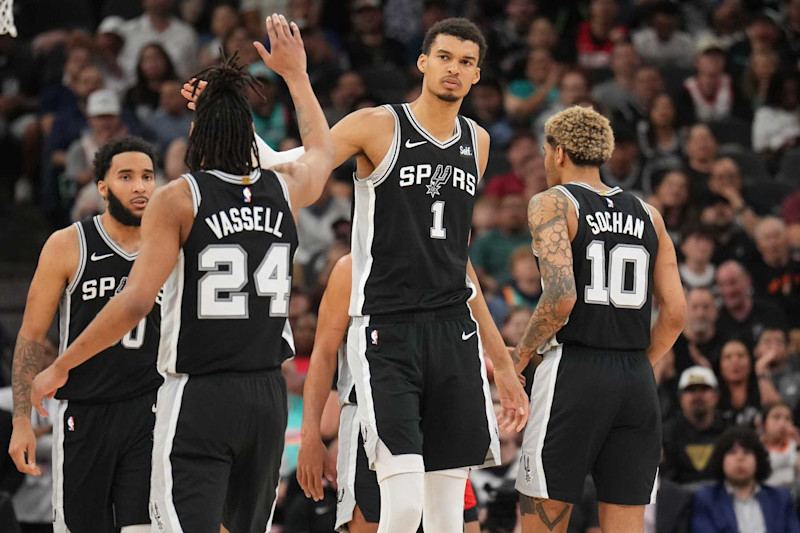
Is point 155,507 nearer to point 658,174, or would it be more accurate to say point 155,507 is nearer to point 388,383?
point 388,383

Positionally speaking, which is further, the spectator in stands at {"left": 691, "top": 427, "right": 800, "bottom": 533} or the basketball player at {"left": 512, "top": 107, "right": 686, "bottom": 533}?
the spectator in stands at {"left": 691, "top": 427, "right": 800, "bottom": 533}

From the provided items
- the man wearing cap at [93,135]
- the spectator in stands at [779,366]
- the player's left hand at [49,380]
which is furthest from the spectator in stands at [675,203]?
the player's left hand at [49,380]

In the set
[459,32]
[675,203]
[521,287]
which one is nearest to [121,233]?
[459,32]

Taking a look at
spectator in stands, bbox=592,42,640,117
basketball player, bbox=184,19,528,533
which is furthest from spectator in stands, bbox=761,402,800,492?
spectator in stands, bbox=592,42,640,117

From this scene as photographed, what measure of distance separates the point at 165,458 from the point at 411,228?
1.65 meters

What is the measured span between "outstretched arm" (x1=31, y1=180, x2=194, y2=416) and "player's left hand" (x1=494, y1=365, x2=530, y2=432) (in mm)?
2070

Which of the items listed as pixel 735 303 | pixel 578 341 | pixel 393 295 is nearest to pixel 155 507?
pixel 393 295

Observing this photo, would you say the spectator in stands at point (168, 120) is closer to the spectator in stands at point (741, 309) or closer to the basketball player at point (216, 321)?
the spectator in stands at point (741, 309)

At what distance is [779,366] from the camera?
441 inches

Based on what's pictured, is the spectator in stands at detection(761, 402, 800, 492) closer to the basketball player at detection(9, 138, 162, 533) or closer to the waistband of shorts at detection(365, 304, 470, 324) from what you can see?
the waistband of shorts at detection(365, 304, 470, 324)

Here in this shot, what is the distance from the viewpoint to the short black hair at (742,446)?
31.7ft

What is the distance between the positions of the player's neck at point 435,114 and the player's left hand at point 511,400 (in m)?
1.23

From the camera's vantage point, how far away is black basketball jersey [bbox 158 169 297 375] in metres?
5.29

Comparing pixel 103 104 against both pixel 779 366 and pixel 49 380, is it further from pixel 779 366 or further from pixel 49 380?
pixel 49 380
